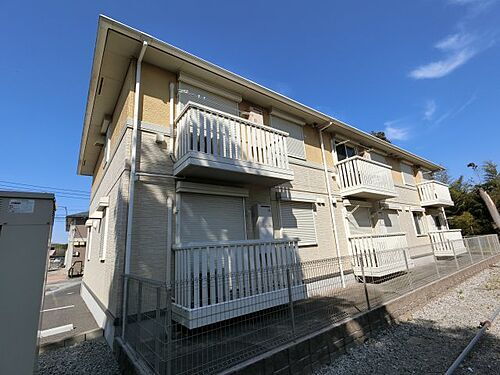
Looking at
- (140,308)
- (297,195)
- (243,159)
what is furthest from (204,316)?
(297,195)

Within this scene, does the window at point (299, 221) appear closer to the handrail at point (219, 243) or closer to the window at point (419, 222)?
the handrail at point (219, 243)

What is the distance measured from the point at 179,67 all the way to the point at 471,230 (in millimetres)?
26533

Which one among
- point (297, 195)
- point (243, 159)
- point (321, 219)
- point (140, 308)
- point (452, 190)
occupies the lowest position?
point (140, 308)

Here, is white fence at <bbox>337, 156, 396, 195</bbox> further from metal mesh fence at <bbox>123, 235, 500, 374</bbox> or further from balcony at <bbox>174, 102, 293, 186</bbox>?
metal mesh fence at <bbox>123, 235, 500, 374</bbox>

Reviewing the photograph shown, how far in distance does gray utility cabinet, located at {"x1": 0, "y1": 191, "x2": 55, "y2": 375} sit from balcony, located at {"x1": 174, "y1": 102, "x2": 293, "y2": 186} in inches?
117

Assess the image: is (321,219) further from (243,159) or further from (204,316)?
(204,316)

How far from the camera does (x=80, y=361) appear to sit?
14.5 feet

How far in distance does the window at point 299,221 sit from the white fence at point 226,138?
1719 millimetres


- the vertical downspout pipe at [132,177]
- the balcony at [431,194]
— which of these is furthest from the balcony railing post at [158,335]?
the balcony at [431,194]

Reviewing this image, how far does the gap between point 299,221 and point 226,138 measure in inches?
153

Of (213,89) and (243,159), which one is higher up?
(213,89)

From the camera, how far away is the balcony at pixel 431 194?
602 inches

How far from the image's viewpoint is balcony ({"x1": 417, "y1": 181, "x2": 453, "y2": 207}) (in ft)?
50.2

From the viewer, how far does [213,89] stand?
283 inches
